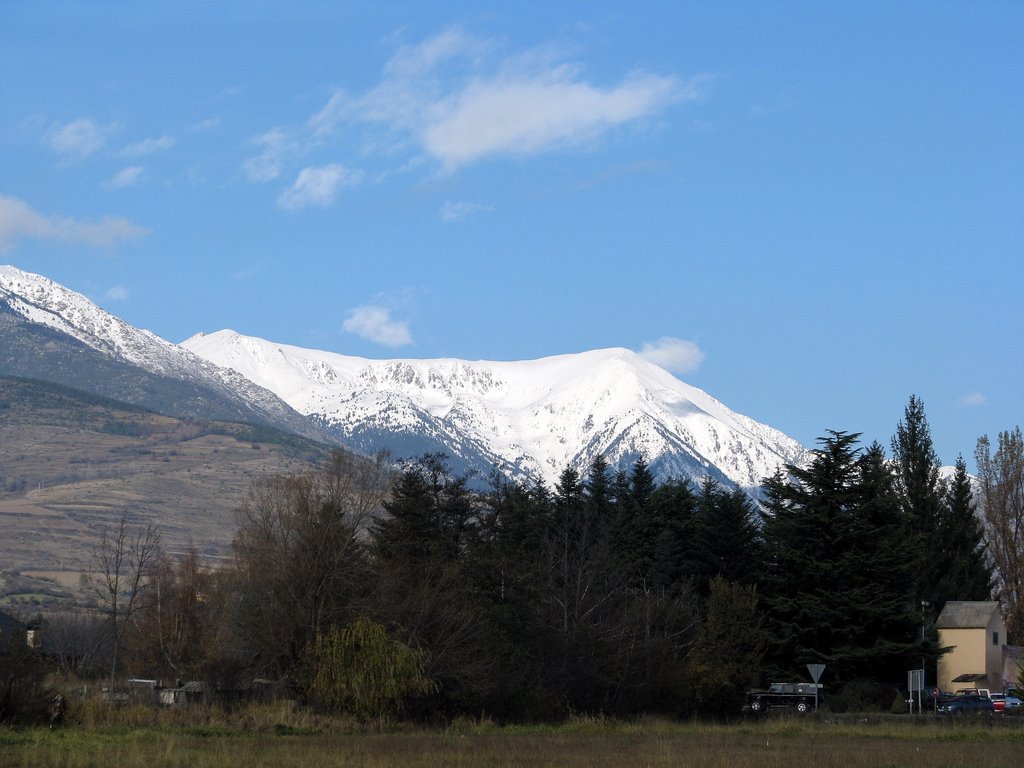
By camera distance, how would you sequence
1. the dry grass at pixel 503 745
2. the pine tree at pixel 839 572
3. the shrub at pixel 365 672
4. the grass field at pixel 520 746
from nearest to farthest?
the grass field at pixel 520 746
the dry grass at pixel 503 745
the shrub at pixel 365 672
the pine tree at pixel 839 572

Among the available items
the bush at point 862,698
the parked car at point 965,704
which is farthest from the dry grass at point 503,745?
the bush at point 862,698

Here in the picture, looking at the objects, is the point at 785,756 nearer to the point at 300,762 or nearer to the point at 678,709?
the point at 300,762

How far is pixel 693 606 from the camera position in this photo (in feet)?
268

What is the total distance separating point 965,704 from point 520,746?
126ft

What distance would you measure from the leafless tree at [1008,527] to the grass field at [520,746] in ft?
150

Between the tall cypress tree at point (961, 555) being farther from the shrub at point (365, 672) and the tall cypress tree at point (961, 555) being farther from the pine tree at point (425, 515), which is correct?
the shrub at point (365, 672)

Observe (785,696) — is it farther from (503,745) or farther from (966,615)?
(503,745)

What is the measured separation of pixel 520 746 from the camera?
42062mm

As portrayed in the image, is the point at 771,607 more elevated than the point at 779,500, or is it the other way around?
the point at 779,500

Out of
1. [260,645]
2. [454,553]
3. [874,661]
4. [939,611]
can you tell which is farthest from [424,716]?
[939,611]

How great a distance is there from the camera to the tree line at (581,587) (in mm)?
57031

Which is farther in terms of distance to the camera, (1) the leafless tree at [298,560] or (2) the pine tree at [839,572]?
(2) the pine tree at [839,572]

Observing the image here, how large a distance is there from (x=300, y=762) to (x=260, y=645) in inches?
981

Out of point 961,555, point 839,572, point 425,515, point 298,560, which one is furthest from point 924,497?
point 298,560
